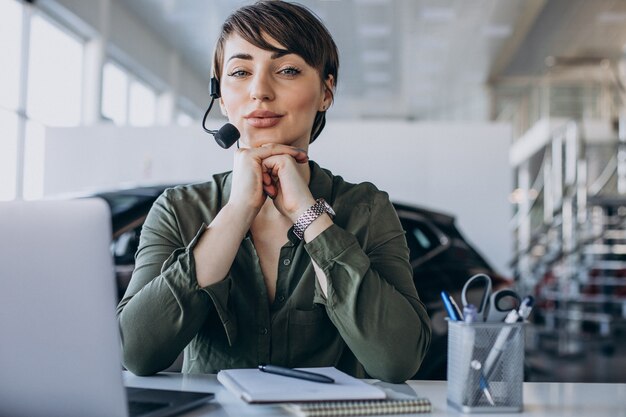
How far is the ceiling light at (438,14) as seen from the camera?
1072cm

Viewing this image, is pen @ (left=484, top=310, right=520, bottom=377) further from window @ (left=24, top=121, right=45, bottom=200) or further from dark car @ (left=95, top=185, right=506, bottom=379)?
window @ (left=24, top=121, right=45, bottom=200)

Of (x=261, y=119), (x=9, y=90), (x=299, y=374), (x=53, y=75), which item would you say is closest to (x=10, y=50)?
(x=9, y=90)

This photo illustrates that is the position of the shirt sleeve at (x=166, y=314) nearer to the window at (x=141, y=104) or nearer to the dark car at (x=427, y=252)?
the dark car at (x=427, y=252)

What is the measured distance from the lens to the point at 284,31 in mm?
1386

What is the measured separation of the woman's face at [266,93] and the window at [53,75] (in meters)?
7.64

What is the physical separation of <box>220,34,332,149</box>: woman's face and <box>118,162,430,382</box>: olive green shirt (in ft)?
0.48

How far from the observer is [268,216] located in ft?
4.68

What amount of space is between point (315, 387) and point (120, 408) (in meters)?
0.28

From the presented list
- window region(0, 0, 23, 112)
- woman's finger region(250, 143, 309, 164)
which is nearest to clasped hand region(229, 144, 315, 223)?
woman's finger region(250, 143, 309, 164)

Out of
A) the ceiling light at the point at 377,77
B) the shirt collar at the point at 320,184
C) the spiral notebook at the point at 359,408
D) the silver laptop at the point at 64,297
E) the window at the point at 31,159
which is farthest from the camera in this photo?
the ceiling light at the point at 377,77

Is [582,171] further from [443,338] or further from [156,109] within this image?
[156,109]

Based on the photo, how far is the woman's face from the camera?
1.36 meters

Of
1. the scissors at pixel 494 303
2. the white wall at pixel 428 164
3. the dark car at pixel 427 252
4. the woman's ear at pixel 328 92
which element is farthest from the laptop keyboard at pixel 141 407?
the white wall at pixel 428 164

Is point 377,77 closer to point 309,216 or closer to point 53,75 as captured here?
point 53,75
